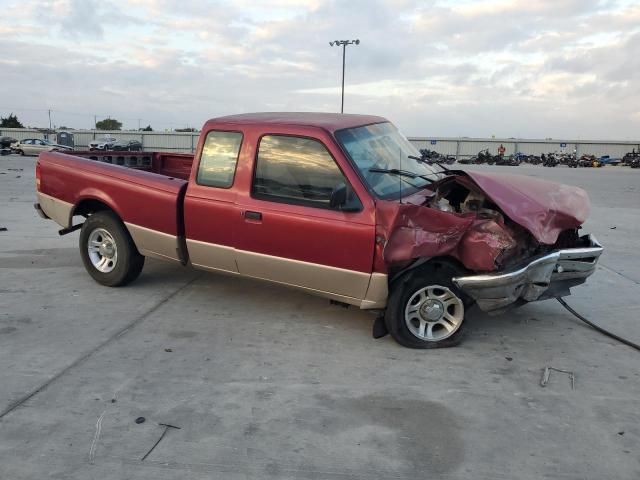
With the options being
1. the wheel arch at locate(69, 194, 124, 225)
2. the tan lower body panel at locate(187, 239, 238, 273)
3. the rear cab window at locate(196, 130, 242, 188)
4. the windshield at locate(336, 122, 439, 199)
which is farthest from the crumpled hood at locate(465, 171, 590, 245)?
the wheel arch at locate(69, 194, 124, 225)

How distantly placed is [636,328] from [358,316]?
2.55 metres

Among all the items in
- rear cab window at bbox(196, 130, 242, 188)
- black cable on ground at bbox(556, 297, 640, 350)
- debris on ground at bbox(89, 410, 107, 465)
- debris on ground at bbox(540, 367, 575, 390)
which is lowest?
debris on ground at bbox(89, 410, 107, 465)

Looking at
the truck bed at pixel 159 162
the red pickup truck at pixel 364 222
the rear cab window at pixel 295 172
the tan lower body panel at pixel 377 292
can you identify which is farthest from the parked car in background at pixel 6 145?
the tan lower body panel at pixel 377 292

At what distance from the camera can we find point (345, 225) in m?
4.52

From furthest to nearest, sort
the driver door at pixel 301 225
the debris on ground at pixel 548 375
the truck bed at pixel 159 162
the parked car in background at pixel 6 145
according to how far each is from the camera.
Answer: the parked car in background at pixel 6 145 < the truck bed at pixel 159 162 < the driver door at pixel 301 225 < the debris on ground at pixel 548 375

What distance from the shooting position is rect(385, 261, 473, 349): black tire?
14.8 feet

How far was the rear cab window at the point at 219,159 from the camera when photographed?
517 cm

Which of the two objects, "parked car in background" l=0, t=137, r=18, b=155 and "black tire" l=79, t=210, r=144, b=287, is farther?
"parked car in background" l=0, t=137, r=18, b=155

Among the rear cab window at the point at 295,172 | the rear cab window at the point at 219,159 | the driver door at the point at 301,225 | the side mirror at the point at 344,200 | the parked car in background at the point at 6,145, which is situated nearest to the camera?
the side mirror at the point at 344,200

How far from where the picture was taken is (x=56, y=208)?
6414mm

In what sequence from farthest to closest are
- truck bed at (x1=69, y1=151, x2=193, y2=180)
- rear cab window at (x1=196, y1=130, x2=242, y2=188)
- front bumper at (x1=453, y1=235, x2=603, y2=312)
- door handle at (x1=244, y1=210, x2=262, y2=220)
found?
truck bed at (x1=69, y1=151, x2=193, y2=180) < rear cab window at (x1=196, y1=130, x2=242, y2=188) < door handle at (x1=244, y1=210, x2=262, y2=220) < front bumper at (x1=453, y1=235, x2=603, y2=312)

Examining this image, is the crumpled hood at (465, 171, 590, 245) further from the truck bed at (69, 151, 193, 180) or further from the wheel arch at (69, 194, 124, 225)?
the truck bed at (69, 151, 193, 180)

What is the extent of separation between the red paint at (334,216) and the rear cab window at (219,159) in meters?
0.06

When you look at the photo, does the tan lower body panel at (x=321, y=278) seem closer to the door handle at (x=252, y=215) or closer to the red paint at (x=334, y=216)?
the red paint at (x=334, y=216)
